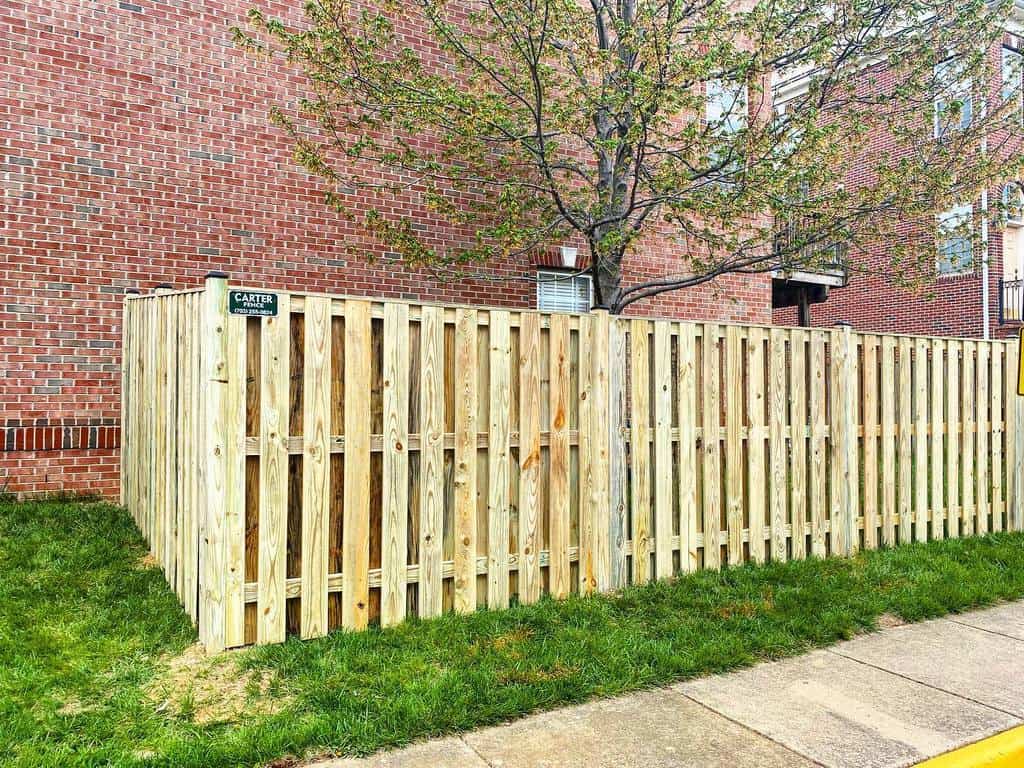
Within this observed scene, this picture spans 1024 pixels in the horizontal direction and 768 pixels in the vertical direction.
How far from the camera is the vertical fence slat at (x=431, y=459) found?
190 inches

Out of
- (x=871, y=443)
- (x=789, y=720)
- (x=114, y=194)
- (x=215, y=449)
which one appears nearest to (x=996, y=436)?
(x=871, y=443)

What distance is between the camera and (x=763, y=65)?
7.85m

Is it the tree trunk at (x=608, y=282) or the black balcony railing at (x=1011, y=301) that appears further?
the black balcony railing at (x=1011, y=301)

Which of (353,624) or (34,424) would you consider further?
(34,424)

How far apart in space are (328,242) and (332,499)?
515 centimetres

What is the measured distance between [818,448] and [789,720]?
326 centimetres

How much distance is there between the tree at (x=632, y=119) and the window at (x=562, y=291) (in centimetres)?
85

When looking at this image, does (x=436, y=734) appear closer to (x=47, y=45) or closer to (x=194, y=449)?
(x=194, y=449)

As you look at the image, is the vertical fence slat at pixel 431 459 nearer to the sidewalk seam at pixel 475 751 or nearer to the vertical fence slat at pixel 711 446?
the sidewalk seam at pixel 475 751

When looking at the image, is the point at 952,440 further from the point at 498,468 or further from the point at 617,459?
Result: the point at 498,468

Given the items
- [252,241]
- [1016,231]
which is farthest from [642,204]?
[1016,231]

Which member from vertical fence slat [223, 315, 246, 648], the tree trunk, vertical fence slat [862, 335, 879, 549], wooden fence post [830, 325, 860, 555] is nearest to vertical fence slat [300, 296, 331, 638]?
vertical fence slat [223, 315, 246, 648]

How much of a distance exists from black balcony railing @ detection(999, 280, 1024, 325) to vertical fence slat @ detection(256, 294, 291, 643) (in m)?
18.3

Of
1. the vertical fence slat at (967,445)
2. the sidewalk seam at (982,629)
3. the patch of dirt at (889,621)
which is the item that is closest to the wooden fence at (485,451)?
the vertical fence slat at (967,445)
